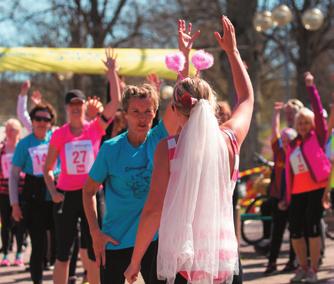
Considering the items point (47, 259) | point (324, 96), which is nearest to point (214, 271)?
point (47, 259)

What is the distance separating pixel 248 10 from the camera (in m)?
19.6

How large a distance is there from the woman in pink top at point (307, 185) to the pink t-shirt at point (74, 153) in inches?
95.6

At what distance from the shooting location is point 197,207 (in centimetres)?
379

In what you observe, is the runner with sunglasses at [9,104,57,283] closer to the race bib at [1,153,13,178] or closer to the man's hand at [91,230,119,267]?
the race bib at [1,153,13,178]

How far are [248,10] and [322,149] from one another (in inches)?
444

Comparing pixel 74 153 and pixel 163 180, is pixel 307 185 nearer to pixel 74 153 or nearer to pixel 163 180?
pixel 74 153

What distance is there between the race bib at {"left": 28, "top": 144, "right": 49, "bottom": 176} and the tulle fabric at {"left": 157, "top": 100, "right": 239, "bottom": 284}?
475 cm

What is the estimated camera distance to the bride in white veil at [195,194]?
3.76 metres

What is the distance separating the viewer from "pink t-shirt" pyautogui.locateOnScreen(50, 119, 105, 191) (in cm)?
734

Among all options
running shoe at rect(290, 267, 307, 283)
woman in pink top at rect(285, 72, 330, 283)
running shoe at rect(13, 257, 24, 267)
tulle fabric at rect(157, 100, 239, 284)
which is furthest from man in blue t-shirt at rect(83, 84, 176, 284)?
running shoe at rect(13, 257, 24, 267)

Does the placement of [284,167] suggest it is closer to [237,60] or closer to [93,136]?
[93,136]

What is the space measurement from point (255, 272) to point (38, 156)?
301cm

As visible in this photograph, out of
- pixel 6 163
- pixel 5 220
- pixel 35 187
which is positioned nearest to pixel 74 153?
pixel 35 187

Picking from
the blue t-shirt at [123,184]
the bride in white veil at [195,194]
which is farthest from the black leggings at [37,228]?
the bride in white veil at [195,194]
